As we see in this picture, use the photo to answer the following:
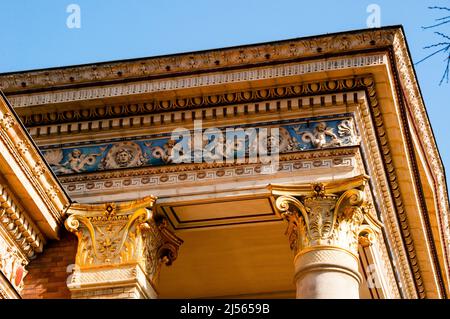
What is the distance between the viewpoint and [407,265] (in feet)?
69.3

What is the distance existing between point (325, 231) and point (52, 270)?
3.98m

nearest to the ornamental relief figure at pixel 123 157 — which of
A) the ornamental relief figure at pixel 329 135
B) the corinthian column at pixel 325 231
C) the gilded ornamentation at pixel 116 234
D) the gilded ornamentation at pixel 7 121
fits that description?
the gilded ornamentation at pixel 116 234

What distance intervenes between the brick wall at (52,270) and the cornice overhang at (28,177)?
0.22 metres

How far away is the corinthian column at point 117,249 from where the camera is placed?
659 inches

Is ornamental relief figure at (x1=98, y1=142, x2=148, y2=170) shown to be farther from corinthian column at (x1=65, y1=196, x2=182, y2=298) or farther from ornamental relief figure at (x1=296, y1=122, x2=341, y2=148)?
ornamental relief figure at (x1=296, y1=122, x2=341, y2=148)

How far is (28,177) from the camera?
16.1 m

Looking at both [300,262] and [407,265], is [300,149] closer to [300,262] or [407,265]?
[300,262]

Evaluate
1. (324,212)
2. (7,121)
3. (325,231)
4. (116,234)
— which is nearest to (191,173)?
(116,234)

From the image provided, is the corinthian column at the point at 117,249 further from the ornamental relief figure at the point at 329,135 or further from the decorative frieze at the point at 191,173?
the ornamental relief figure at the point at 329,135

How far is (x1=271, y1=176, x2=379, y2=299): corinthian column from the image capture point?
53.6 feet

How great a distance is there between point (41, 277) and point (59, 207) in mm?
1039

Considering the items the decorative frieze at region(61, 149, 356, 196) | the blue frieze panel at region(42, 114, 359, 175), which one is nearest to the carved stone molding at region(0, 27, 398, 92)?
the blue frieze panel at region(42, 114, 359, 175)
